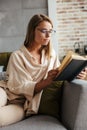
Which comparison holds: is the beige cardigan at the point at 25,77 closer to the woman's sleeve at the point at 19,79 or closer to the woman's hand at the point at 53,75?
the woman's sleeve at the point at 19,79

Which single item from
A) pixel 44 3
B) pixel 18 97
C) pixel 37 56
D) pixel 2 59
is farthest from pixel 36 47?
pixel 44 3

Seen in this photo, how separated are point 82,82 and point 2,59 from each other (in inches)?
64.9

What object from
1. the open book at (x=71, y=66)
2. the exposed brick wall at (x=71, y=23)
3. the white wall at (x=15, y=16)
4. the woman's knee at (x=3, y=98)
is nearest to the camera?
the open book at (x=71, y=66)

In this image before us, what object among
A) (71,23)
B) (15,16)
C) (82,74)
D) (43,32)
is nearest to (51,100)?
(82,74)

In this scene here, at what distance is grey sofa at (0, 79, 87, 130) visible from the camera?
1.83 m

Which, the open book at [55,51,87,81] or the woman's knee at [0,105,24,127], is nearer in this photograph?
the open book at [55,51,87,81]

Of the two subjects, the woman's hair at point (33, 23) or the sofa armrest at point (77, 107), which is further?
the woman's hair at point (33, 23)

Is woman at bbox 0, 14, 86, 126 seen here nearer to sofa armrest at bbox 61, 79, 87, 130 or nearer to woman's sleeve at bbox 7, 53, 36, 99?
woman's sleeve at bbox 7, 53, 36, 99

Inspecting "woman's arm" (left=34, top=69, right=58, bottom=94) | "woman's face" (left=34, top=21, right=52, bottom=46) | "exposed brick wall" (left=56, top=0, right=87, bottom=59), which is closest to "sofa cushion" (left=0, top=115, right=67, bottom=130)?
"woman's arm" (left=34, top=69, right=58, bottom=94)

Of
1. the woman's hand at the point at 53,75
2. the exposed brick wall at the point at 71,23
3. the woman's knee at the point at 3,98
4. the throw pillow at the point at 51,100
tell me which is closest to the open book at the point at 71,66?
the woman's hand at the point at 53,75

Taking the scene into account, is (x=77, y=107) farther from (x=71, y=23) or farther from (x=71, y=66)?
(x=71, y=23)

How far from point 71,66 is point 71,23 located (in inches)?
95.0

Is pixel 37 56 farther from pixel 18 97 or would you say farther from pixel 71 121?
pixel 71 121

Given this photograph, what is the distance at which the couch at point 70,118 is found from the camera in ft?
5.99
